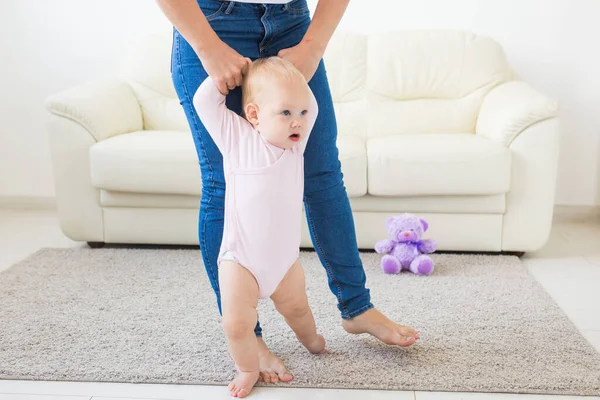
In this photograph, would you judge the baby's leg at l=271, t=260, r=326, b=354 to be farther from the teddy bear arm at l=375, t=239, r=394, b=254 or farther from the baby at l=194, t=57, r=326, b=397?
the teddy bear arm at l=375, t=239, r=394, b=254

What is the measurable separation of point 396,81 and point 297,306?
177 cm

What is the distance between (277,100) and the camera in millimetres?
1424

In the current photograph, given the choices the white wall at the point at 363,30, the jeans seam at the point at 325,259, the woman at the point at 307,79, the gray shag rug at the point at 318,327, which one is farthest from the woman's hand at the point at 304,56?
the white wall at the point at 363,30

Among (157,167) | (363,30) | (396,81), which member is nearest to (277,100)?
(157,167)

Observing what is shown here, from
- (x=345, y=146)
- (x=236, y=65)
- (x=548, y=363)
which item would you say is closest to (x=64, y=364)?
(x=236, y=65)

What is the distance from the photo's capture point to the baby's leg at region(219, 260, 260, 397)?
1491mm

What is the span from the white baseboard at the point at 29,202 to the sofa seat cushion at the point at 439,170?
67.3 inches

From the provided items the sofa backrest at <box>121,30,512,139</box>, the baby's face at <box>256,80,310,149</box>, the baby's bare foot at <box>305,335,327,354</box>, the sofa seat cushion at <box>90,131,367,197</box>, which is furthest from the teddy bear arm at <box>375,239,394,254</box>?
the baby's face at <box>256,80,310,149</box>

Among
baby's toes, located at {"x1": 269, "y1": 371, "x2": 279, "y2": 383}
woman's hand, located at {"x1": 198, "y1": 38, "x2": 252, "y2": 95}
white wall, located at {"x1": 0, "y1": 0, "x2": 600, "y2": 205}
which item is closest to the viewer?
woman's hand, located at {"x1": 198, "y1": 38, "x2": 252, "y2": 95}

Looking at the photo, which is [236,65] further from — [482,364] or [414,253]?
[414,253]

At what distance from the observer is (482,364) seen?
1716 millimetres

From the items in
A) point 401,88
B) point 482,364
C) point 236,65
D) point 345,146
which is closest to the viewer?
point 236,65

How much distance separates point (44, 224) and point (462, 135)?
6.02ft

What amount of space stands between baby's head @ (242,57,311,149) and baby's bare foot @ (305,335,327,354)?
20.4 inches
